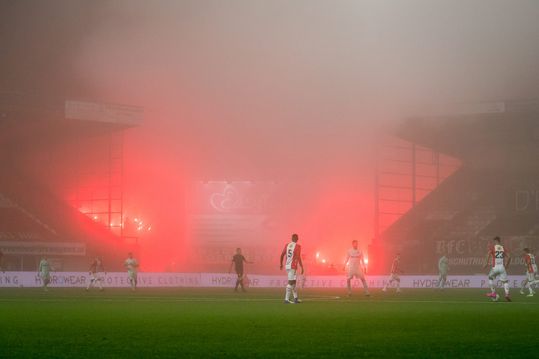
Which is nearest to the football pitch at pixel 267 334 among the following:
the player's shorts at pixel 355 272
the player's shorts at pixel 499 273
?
the player's shorts at pixel 499 273

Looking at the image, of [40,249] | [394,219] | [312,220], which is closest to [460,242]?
[394,219]

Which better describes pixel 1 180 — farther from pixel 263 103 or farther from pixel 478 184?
pixel 478 184

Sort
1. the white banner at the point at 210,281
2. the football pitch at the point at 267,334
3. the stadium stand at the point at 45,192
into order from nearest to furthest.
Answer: the football pitch at the point at 267,334, the white banner at the point at 210,281, the stadium stand at the point at 45,192

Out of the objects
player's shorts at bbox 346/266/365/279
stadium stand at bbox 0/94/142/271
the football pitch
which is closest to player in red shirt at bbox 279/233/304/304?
the football pitch

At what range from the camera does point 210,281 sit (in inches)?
2073

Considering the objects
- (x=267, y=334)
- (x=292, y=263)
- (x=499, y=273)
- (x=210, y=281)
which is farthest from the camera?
(x=210, y=281)

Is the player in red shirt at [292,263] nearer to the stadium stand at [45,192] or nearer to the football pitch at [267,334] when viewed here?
the football pitch at [267,334]

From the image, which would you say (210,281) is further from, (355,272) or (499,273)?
(499,273)

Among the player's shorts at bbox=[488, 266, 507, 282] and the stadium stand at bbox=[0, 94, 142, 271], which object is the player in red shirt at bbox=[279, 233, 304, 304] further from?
the stadium stand at bbox=[0, 94, 142, 271]

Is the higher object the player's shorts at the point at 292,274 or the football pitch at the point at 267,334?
the player's shorts at the point at 292,274

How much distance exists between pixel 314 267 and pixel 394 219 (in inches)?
308

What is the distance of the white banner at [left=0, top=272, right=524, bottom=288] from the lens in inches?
1950

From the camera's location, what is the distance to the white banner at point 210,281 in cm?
4953

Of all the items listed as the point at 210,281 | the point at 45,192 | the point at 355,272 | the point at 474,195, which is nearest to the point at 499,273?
the point at 355,272
